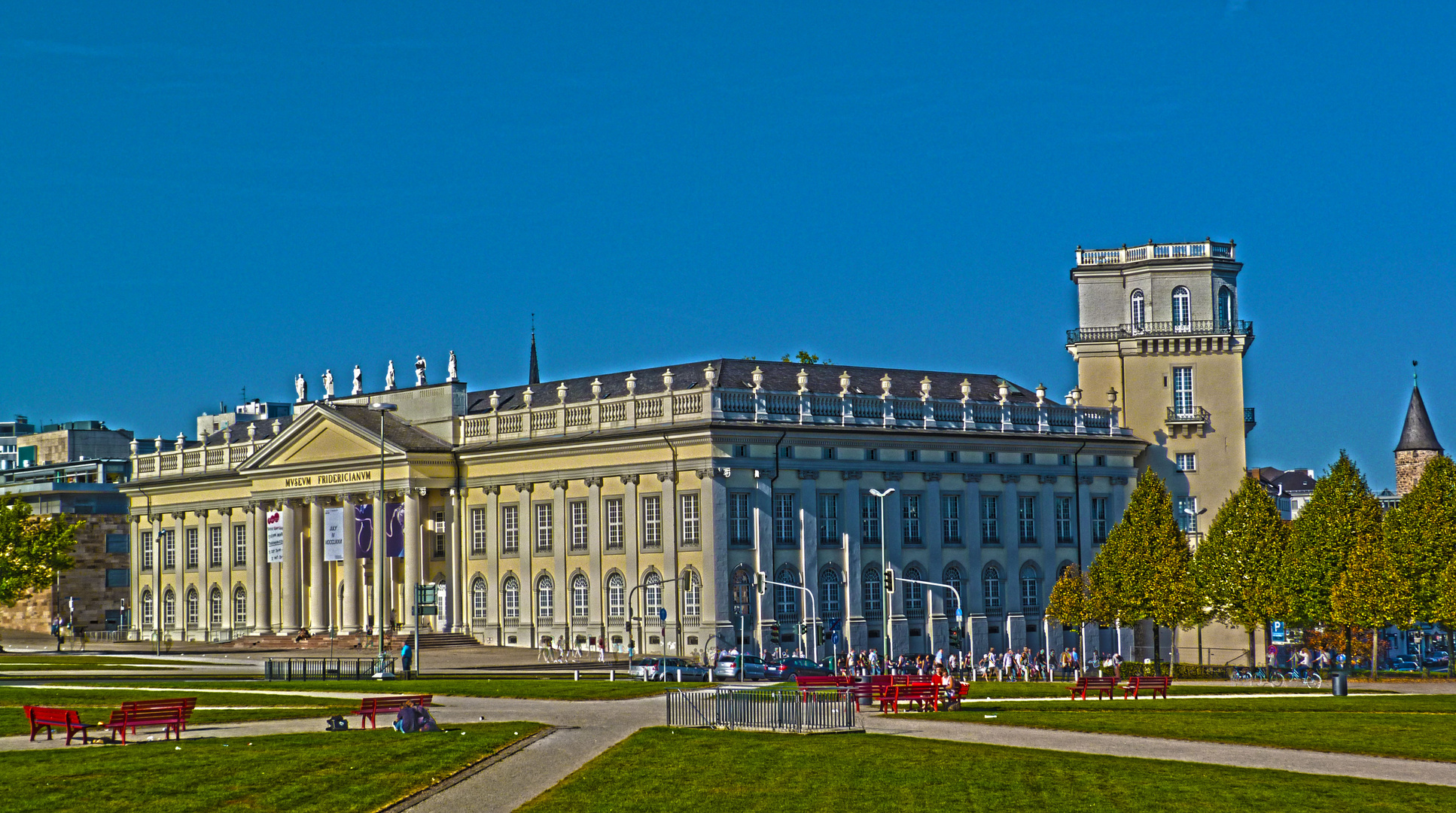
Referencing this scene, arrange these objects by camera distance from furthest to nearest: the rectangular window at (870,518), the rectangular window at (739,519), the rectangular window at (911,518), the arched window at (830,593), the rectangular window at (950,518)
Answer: the rectangular window at (950,518) → the rectangular window at (911,518) → the rectangular window at (870,518) → the arched window at (830,593) → the rectangular window at (739,519)

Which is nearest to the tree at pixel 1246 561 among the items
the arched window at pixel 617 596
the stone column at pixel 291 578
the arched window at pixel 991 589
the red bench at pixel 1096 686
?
the arched window at pixel 991 589

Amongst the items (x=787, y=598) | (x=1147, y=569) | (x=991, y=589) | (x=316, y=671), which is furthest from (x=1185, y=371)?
(x=316, y=671)

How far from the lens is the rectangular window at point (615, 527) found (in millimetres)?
90688

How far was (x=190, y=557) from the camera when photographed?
11956 cm

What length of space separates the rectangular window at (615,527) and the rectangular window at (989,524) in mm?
19030

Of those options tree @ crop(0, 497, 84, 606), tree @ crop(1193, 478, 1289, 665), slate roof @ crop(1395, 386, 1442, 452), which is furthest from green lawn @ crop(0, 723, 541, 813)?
slate roof @ crop(1395, 386, 1442, 452)

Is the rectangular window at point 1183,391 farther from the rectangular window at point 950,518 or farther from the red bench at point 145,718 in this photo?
the red bench at point 145,718

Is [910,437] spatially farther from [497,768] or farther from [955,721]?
[497,768]

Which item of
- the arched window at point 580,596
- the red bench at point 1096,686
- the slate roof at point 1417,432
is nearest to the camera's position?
the red bench at point 1096,686

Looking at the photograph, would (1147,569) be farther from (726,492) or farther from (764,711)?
(764,711)

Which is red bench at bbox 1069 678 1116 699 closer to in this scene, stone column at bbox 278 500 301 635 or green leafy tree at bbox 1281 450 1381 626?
green leafy tree at bbox 1281 450 1381 626

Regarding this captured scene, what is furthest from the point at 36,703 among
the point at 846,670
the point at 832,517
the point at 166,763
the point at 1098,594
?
the point at 1098,594

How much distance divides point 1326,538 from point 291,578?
57096 mm

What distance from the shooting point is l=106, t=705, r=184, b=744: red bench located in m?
Answer: 41.1
